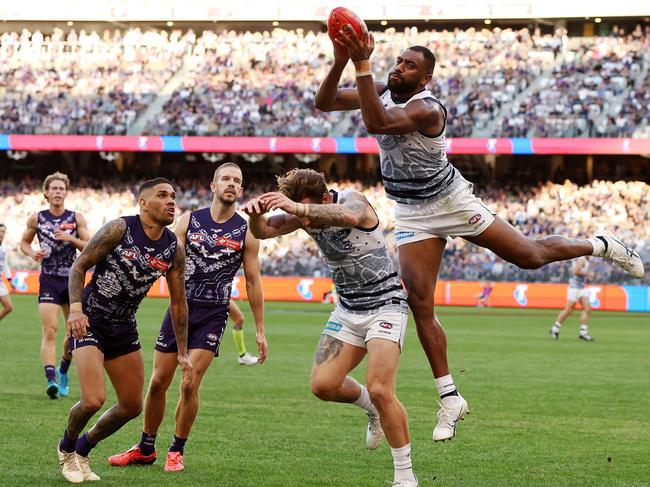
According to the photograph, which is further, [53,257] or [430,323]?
[53,257]

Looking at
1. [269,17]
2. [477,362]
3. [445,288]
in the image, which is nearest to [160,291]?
[445,288]

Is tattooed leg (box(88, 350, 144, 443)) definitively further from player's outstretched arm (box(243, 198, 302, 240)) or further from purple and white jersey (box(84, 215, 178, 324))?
player's outstretched arm (box(243, 198, 302, 240))

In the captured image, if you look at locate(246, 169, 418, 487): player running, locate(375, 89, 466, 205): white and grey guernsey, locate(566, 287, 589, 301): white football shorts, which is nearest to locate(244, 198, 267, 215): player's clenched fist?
locate(246, 169, 418, 487): player running

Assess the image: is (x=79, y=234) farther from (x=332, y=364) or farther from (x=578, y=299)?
(x=578, y=299)

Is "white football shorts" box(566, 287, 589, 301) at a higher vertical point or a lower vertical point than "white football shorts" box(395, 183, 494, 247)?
lower

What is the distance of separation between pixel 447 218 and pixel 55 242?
656cm

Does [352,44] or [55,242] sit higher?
[352,44]

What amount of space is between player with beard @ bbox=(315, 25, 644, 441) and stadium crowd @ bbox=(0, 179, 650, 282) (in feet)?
85.1

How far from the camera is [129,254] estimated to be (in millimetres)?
8438

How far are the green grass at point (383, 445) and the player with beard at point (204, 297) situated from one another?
328 mm

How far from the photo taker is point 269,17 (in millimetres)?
48625

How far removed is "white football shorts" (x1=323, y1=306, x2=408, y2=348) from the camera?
8.16m

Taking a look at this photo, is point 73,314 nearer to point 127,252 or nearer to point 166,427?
point 127,252

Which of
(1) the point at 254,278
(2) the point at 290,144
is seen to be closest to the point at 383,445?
(1) the point at 254,278
